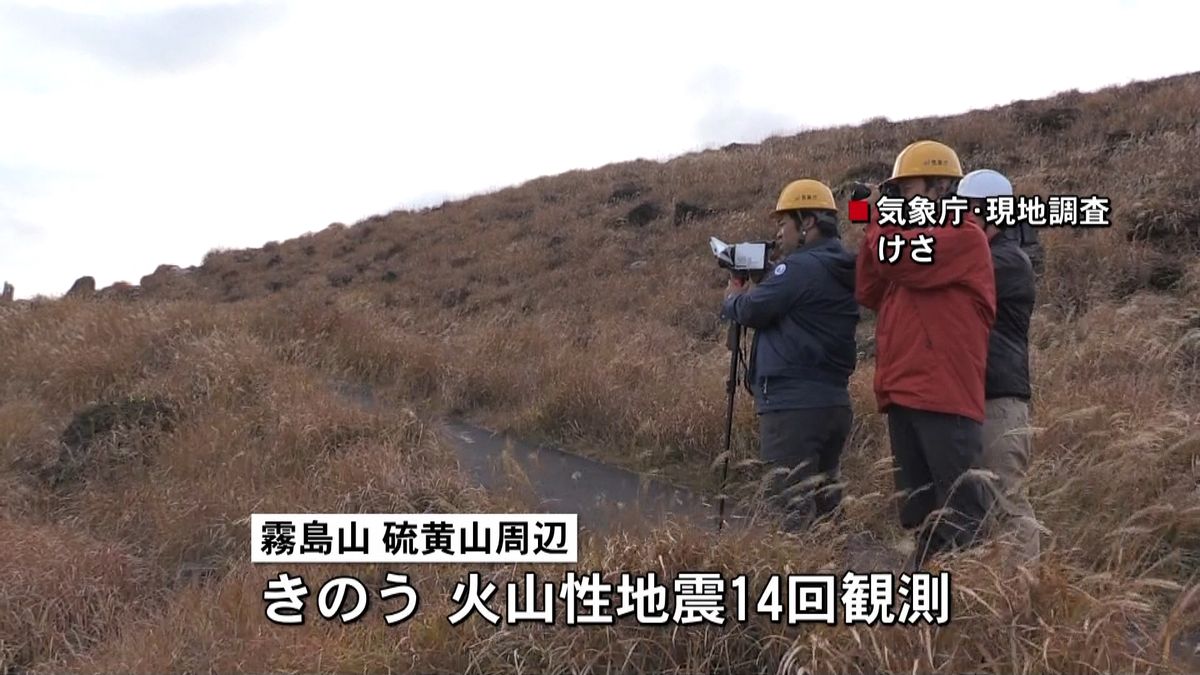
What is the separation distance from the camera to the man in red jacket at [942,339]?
3172mm

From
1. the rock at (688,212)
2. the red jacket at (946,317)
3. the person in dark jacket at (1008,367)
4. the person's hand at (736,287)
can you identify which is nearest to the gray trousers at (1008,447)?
the person in dark jacket at (1008,367)

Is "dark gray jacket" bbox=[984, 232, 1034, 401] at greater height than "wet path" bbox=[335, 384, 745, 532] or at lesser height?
greater

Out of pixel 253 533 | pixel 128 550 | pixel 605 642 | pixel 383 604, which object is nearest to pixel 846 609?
pixel 605 642

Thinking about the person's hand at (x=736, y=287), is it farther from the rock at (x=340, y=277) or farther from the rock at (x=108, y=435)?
the rock at (x=340, y=277)

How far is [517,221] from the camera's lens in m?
18.9

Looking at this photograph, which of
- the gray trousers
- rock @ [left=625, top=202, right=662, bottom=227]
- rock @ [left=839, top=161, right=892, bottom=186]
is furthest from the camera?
rock @ [left=625, top=202, right=662, bottom=227]

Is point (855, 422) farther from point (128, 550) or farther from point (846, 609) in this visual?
point (128, 550)

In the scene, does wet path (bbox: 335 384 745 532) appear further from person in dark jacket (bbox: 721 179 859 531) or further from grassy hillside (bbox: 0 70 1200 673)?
person in dark jacket (bbox: 721 179 859 531)

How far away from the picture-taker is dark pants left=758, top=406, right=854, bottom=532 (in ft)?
12.0

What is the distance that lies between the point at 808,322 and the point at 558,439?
339 centimetres

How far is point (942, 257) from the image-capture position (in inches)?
125

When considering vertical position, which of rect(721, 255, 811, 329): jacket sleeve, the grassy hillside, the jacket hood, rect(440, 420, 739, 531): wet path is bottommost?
rect(440, 420, 739, 531): wet path

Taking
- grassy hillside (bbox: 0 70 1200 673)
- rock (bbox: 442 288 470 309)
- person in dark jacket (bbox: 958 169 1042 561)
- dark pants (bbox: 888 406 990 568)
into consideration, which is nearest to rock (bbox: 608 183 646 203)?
grassy hillside (bbox: 0 70 1200 673)

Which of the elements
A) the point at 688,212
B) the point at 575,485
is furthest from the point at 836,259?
the point at 688,212
